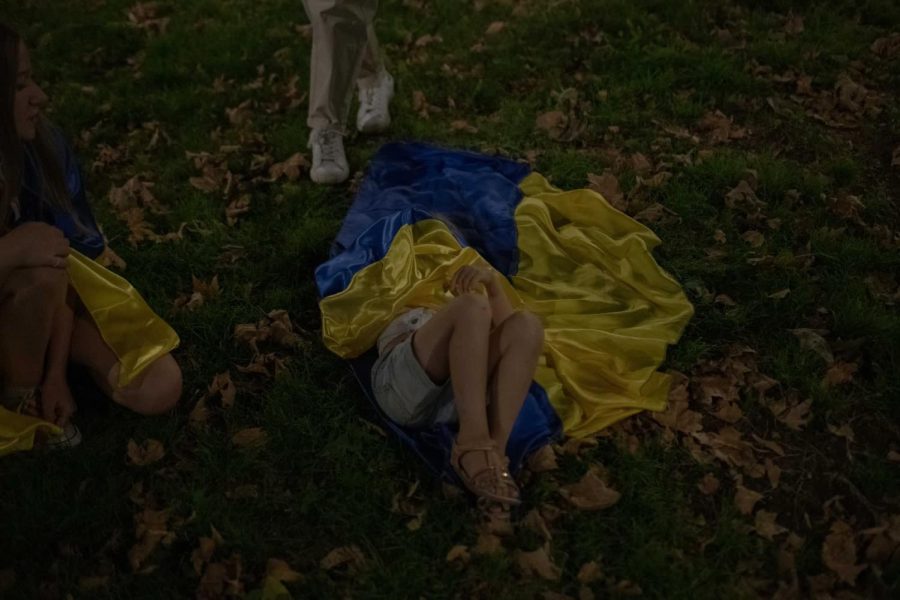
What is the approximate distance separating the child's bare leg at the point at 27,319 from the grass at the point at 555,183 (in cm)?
41

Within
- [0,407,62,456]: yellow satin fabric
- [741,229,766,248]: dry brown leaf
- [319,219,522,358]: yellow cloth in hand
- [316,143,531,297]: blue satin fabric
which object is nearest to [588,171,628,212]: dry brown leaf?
[316,143,531,297]: blue satin fabric

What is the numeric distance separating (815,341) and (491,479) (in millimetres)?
1718

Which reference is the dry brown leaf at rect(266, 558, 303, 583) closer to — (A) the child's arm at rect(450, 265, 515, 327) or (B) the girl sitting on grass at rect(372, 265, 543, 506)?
(B) the girl sitting on grass at rect(372, 265, 543, 506)

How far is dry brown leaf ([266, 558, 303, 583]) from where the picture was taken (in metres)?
2.81

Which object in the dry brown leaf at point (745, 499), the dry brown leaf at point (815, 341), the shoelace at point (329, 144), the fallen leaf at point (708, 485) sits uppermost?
the shoelace at point (329, 144)

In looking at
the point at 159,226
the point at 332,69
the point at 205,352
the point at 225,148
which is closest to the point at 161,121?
the point at 225,148

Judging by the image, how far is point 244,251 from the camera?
14.3 feet

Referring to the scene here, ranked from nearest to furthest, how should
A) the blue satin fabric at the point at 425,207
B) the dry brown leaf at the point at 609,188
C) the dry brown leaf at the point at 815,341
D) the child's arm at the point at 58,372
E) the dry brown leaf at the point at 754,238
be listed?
1. the child's arm at the point at 58,372
2. the dry brown leaf at the point at 815,341
3. the blue satin fabric at the point at 425,207
4. the dry brown leaf at the point at 754,238
5. the dry brown leaf at the point at 609,188

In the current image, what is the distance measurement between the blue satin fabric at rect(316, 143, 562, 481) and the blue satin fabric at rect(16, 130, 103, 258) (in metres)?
1.08

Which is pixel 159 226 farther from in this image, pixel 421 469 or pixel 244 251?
pixel 421 469

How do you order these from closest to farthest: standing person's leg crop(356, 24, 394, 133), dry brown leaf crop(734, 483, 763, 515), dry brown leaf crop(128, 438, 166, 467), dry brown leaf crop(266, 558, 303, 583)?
1. dry brown leaf crop(266, 558, 303, 583)
2. dry brown leaf crop(734, 483, 763, 515)
3. dry brown leaf crop(128, 438, 166, 467)
4. standing person's leg crop(356, 24, 394, 133)

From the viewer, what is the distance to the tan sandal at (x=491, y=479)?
2861mm

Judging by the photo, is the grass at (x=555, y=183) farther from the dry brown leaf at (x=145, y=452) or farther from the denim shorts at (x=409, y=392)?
the denim shorts at (x=409, y=392)

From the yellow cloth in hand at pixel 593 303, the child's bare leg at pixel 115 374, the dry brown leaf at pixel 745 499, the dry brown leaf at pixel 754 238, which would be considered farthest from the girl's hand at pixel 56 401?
the dry brown leaf at pixel 754 238
